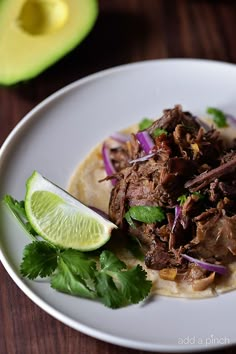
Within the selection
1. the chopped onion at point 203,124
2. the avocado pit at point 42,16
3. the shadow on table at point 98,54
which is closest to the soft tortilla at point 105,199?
the chopped onion at point 203,124

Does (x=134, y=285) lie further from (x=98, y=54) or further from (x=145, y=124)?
(x=98, y=54)

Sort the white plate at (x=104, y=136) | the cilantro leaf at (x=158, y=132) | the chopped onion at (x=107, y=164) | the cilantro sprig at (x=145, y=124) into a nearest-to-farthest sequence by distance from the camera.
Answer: the white plate at (x=104, y=136) < the cilantro leaf at (x=158, y=132) < the chopped onion at (x=107, y=164) < the cilantro sprig at (x=145, y=124)

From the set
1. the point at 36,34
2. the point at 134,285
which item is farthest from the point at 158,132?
the point at 36,34

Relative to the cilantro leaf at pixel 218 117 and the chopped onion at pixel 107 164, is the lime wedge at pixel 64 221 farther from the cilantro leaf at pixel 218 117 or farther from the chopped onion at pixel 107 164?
the cilantro leaf at pixel 218 117

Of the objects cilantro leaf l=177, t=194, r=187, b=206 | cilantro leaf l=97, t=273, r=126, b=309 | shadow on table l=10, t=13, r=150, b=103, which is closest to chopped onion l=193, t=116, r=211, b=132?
cilantro leaf l=177, t=194, r=187, b=206

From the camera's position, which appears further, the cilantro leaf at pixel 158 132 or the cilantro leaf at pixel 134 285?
the cilantro leaf at pixel 158 132

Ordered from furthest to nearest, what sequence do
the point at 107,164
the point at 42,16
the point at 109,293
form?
1. the point at 42,16
2. the point at 107,164
3. the point at 109,293
